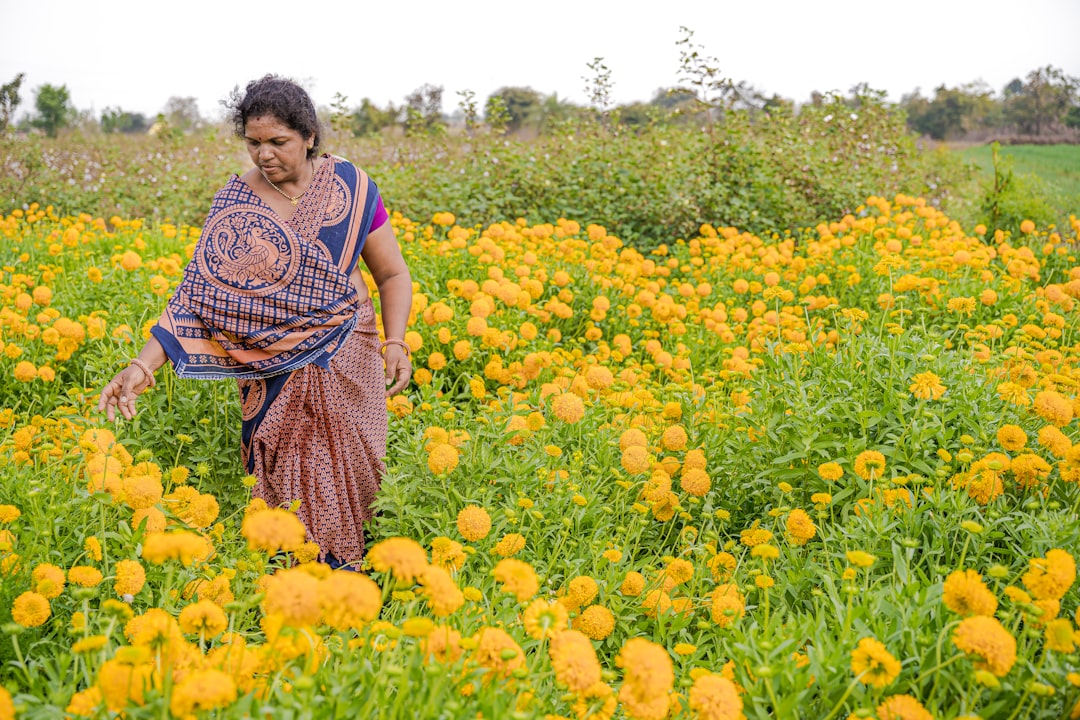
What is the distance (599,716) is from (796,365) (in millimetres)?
1744

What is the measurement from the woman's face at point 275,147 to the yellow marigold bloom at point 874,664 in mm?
2143

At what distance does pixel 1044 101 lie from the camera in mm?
19797

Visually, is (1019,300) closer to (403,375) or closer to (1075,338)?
(1075,338)

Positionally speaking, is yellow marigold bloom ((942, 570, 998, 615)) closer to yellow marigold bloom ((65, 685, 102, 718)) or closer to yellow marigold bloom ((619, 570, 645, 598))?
yellow marigold bloom ((619, 570, 645, 598))

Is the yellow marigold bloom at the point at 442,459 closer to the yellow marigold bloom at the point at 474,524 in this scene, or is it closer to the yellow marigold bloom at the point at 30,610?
the yellow marigold bloom at the point at 474,524

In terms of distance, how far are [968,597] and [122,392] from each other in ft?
6.99

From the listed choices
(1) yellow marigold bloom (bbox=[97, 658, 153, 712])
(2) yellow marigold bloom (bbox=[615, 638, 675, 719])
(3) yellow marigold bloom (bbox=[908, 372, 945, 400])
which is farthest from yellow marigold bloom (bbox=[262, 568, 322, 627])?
(3) yellow marigold bloom (bbox=[908, 372, 945, 400])

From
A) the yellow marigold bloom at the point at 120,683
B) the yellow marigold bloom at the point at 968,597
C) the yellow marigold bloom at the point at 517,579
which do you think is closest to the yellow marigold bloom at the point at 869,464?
the yellow marigold bloom at the point at 968,597

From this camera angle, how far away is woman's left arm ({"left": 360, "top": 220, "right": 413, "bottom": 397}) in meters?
2.94

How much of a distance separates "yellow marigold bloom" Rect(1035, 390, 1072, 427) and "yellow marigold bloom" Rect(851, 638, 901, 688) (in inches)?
49.1

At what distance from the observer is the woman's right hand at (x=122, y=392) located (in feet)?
7.55

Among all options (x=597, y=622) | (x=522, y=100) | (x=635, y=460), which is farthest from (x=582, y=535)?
(x=522, y=100)

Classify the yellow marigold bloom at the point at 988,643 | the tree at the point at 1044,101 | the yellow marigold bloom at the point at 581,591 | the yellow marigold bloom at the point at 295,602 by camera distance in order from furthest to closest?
the tree at the point at 1044,101 → the yellow marigold bloom at the point at 581,591 → the yellow marigold bloom at the point at 988,643 → the yellow marigold bloom at the point at 295,602

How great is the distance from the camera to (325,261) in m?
2.70
